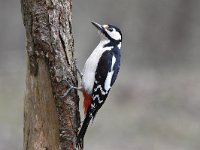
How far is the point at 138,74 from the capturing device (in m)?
13.0

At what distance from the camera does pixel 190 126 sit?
33.7 feet

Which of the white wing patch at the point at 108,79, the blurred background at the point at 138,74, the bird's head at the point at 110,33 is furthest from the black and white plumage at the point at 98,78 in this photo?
the blurred background at the point at 138,74

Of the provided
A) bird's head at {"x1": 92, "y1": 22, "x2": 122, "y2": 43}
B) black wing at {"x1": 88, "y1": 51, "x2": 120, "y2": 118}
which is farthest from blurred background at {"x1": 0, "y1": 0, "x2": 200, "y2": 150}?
black wing at {"x1": 88, "y1": 51, "x2": 120, "y2": 118}

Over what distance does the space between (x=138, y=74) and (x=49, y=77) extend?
8531 millimetres

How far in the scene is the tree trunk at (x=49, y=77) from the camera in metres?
4.42

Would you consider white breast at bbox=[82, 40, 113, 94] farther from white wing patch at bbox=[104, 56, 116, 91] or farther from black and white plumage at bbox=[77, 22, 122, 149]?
white wing patch at bbox=[104, 56, 116, 91]

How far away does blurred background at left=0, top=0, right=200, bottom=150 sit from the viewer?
9617mm

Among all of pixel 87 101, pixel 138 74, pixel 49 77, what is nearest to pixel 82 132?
pixel 87 101

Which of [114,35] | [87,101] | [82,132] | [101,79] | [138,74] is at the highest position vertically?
[114,35]

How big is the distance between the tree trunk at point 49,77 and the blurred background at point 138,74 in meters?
4.03

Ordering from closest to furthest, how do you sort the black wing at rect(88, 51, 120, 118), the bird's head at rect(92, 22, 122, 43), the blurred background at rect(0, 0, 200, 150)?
1. the black wing at rect(88, 51, 120, 118)
2. the bird's head at rect(92, 22, 122, 43)
3. the blurred background at rect(0, 0, 200, 150)

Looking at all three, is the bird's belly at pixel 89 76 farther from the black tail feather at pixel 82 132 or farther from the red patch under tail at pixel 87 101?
the black tail feather at pixel 82 132

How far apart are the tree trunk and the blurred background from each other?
4.03 metres

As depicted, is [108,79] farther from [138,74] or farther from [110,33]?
[138,74]
